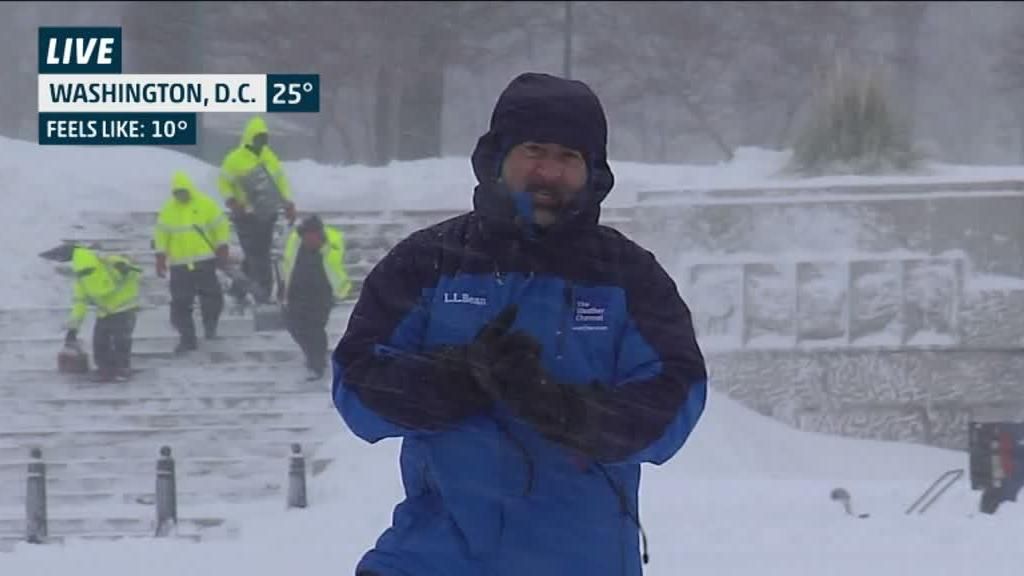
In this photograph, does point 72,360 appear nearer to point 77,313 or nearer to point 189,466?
point 77,313

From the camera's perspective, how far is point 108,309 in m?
6.08

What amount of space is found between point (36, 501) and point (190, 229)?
1.19 metres

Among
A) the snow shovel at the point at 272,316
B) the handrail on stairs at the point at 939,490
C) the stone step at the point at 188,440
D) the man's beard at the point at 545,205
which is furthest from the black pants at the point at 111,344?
the man's beard at the point at 545,205

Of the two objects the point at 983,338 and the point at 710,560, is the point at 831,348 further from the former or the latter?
the point at 710,560

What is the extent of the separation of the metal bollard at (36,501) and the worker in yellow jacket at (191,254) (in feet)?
2.49

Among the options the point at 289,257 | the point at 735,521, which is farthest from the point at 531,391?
the point at 289,257

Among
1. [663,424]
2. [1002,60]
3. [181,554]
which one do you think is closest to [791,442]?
[1002,60]

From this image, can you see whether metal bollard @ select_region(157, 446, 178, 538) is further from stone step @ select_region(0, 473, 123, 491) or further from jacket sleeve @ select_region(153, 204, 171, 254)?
jacket sleeve @ select_region(153, 204, 171, 254)

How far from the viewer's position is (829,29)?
7586 millimetres

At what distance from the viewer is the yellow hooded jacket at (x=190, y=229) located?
5855mm

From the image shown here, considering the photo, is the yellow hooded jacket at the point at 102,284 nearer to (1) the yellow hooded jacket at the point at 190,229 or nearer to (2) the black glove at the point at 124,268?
(2) the black glove at the point at 124,268

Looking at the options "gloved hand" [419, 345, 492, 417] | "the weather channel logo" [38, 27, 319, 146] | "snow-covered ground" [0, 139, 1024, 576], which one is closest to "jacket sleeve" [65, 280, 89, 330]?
"snow-covered ground" [0, 139, 1024, 576]

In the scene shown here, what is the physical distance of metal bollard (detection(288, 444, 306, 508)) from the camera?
570cm

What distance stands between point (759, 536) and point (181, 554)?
5.83ft
